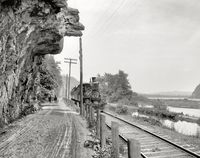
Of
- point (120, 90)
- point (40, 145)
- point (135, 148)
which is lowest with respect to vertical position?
point (40, 145)

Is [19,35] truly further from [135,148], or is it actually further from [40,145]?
[135,148]

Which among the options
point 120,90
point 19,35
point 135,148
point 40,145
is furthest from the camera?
point 120,90

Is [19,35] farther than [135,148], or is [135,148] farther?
[19,35]

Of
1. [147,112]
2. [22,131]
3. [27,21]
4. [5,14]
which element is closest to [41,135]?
[22,131]

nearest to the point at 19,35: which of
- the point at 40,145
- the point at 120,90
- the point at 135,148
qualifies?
the point at 40,145

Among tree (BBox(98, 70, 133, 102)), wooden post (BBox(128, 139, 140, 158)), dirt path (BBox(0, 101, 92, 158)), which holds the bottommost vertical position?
dirt path (BBox(0, 101, 92, 158))

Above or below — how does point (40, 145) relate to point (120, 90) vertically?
below

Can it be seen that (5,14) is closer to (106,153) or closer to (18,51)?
(18,51)

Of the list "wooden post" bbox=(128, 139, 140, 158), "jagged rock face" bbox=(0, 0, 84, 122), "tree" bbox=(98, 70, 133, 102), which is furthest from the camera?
"tree" bbox=(98, 70, 133, 102)

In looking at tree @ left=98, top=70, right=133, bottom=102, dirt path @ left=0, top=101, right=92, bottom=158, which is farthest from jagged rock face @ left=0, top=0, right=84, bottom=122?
tree @ left=98, top=70, right=133, bottom=102

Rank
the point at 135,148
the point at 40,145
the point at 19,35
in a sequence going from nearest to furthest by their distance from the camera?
the point at 135,148 → the point at 40,145 → the point at 19,35

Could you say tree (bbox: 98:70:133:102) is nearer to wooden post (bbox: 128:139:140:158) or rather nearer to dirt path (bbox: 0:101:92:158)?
dirt path (bbox: 0:101:92:158)

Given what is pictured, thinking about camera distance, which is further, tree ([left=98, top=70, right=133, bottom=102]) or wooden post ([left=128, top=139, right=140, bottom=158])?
tree ([left=98, top=70, right=133, bottom=102])

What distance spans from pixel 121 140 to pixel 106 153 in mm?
4020
